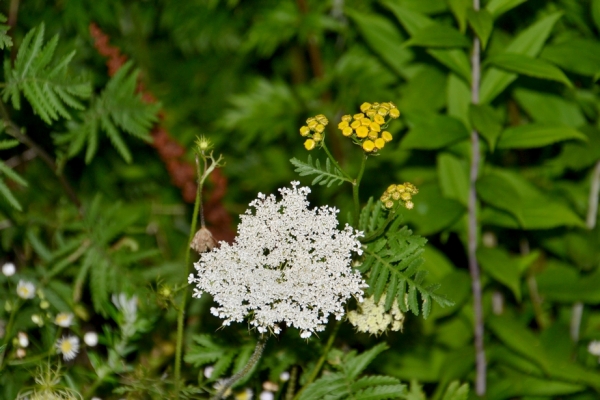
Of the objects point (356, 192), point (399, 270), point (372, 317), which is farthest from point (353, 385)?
point (356, 192)

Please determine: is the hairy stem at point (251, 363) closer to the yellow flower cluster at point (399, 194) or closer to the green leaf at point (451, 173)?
the yellow flower cluster at point (399, 194)

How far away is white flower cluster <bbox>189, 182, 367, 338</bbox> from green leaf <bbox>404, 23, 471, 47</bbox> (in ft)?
2.30

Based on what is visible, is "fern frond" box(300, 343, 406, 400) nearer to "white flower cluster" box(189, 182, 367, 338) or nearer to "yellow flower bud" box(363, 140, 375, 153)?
"white flower cluster" box(189, 182, 367, 338)

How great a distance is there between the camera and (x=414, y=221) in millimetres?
1801

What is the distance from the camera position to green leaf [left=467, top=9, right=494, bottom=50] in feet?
5.12

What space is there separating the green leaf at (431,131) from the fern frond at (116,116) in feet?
2.30

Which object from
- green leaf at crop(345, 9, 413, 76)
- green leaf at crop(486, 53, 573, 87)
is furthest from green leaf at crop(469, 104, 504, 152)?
green leaf at crop(345, 9, 413, 76)

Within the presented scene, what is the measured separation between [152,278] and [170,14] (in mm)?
1024

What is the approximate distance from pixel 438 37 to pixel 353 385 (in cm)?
91

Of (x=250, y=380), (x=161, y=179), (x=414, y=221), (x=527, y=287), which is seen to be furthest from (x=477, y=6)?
(x=161, y=179)

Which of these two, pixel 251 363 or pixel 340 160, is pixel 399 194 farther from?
pixel 340 160

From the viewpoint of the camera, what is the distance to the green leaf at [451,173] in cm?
191

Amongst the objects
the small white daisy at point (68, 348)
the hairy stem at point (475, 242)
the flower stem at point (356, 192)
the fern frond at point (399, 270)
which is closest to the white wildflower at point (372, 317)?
the fern frond at point (399, 270)

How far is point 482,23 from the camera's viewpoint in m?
1.60
